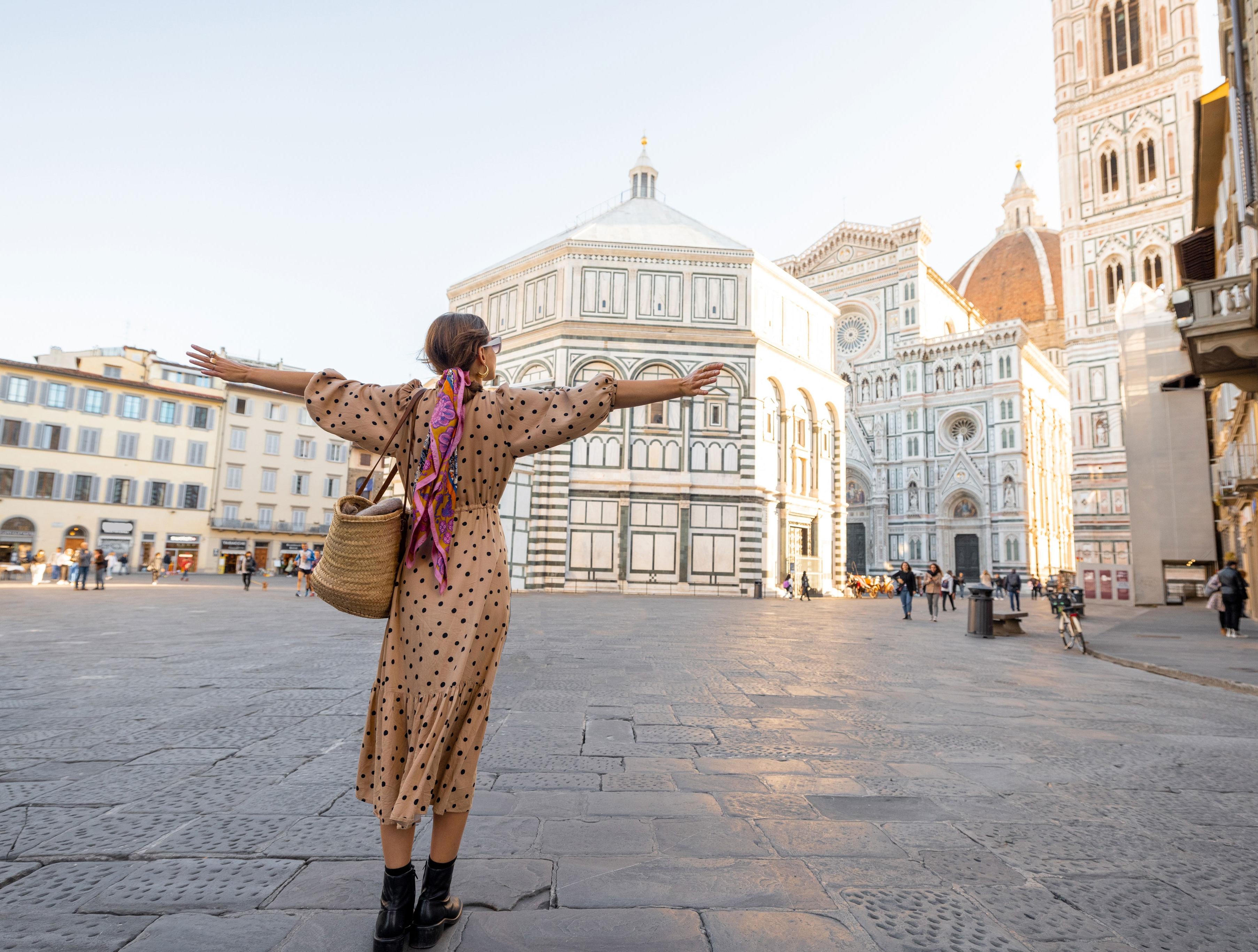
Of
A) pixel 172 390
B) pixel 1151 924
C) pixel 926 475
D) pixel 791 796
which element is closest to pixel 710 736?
pixel 791 796

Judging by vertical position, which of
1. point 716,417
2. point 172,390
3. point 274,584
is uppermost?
point 172,390

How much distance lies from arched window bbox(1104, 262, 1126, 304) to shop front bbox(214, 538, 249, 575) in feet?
→ 142

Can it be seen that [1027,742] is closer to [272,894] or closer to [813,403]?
[272,894]

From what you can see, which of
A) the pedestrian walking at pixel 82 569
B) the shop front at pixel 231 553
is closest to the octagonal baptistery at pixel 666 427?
the pedestrian walking at pixel 82 569

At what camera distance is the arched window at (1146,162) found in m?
32.4

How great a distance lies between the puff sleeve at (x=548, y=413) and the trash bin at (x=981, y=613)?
11.2 meters

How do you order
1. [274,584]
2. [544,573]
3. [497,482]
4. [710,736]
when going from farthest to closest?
[274,584]
[544,573]
[710,736]
[497,482]

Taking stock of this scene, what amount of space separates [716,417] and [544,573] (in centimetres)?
803

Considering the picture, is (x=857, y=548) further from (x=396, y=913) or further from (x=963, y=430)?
(x=396, y=913)

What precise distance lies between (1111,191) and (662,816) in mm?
40737

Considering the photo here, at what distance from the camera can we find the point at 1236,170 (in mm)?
11305

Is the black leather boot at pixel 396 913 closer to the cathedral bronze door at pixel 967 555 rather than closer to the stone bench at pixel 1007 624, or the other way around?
the stone bench at pixel 1007 624

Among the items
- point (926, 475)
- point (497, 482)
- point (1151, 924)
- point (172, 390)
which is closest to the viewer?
point (1151, 924)

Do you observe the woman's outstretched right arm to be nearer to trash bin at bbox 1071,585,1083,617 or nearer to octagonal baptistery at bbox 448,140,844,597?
trash bin at bbox 1071,585,1083,617
